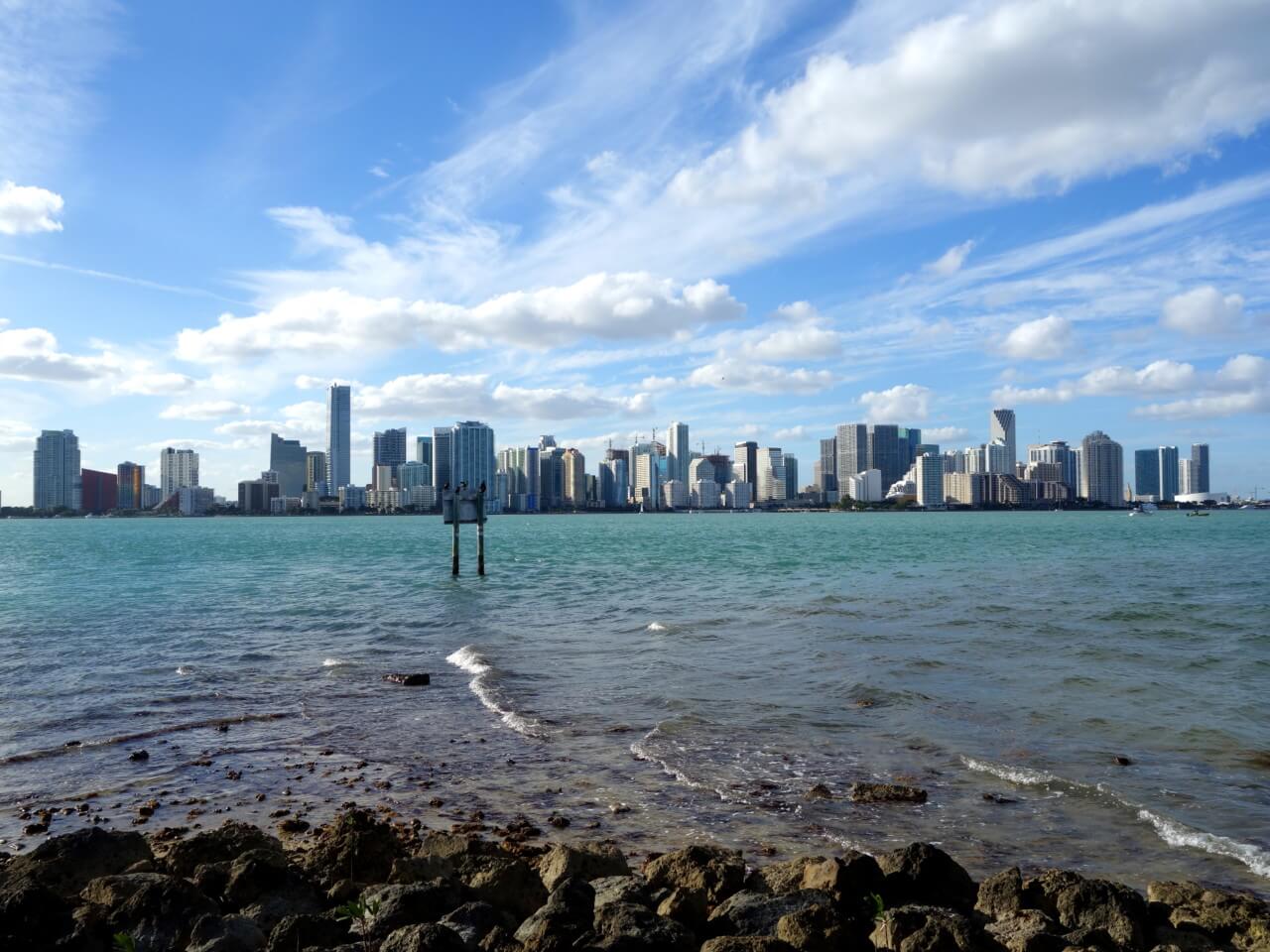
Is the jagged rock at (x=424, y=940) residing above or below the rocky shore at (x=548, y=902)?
above

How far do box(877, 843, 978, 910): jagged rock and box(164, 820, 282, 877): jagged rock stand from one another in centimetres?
537

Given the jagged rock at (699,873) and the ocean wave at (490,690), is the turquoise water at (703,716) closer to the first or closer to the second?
the ocean wave at (490,690)

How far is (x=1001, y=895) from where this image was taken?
7.51m

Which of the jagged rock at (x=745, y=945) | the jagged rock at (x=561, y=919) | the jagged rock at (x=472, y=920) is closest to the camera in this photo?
the jagged rock at (x=745, y=945)

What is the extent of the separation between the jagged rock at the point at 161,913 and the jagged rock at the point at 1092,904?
6.62 m

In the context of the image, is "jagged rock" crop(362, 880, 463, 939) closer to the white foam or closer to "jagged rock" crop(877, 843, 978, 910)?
"jagged rock" crop(877, 843, 978, 910)

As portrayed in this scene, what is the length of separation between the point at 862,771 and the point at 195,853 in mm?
8218

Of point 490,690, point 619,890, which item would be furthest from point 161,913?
point 490,690

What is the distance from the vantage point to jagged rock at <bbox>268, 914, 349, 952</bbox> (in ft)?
21.3

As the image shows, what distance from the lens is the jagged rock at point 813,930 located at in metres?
6.39

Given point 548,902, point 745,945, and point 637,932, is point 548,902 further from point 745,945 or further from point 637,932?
point 745,945

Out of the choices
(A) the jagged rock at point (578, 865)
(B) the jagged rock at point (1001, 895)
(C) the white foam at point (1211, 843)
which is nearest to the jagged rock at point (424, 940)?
(A) the jagged rock at point (578, 865)

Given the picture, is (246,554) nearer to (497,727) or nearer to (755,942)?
(497,727)

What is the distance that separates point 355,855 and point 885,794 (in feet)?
20.8
